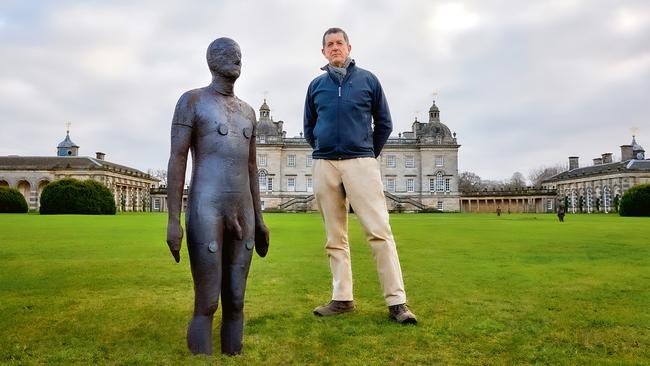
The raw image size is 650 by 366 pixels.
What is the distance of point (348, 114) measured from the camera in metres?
4.88

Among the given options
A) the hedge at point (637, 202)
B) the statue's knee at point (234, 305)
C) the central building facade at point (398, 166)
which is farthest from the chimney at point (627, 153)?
the statue's knee at point (234, 305)

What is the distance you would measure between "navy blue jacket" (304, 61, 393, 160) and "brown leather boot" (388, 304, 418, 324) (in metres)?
1.49

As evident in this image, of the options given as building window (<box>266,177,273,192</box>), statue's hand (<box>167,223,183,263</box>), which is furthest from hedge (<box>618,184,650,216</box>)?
statue's hand (<box>167,223,183,263</box>)

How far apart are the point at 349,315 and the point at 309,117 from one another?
214 centimetres

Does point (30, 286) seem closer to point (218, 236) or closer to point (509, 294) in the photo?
point (218, 236)

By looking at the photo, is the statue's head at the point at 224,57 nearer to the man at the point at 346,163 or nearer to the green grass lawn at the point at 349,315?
the man at the point at 346,163

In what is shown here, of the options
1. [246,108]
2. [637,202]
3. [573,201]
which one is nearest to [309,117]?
[246,108]

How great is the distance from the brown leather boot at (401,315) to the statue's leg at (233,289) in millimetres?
1479

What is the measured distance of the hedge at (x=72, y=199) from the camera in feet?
127

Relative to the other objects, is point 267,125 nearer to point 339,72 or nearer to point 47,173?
point 47,173

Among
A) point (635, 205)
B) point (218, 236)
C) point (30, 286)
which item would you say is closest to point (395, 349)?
point (218, 236)

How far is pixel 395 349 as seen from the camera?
3.58 meters

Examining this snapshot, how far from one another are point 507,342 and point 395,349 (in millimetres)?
882

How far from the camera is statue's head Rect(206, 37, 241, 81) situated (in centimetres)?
367
